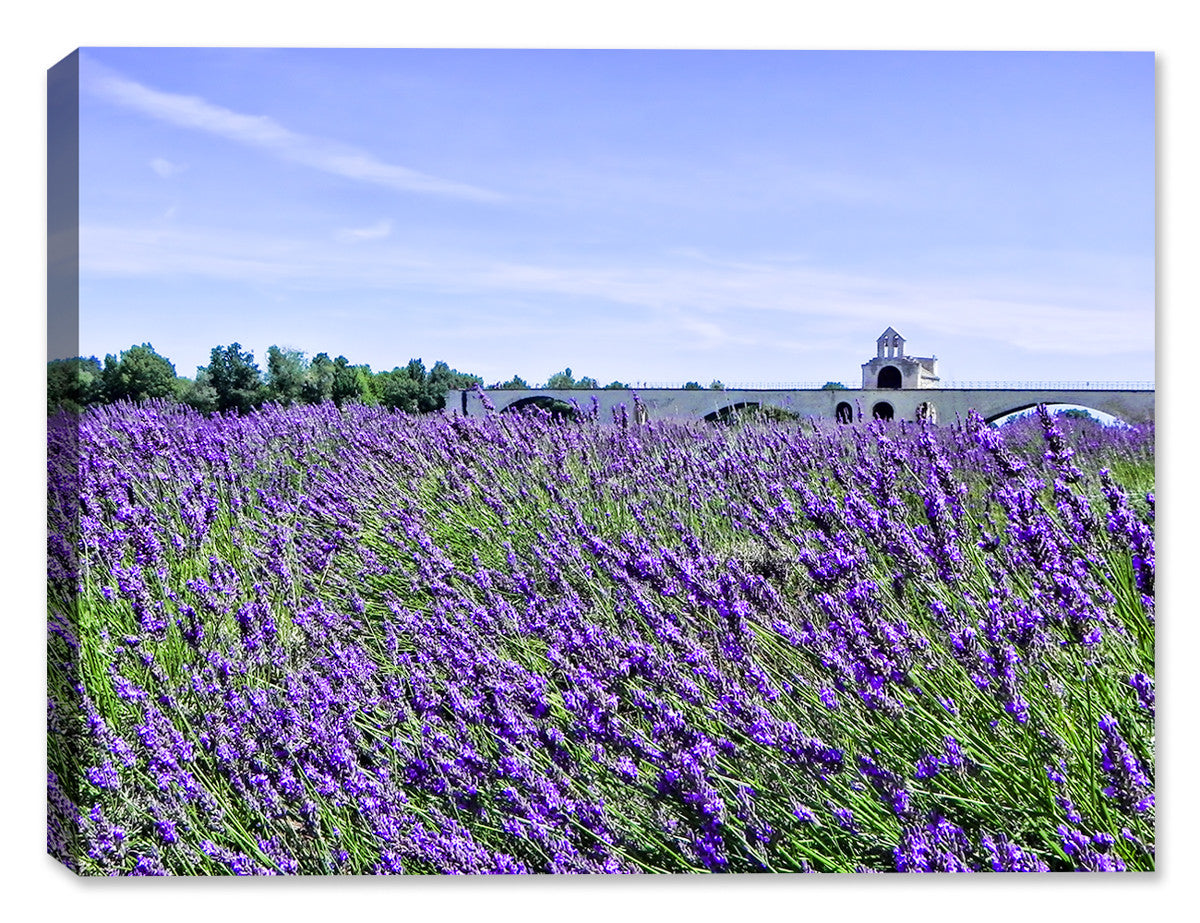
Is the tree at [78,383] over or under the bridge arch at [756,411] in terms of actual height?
over

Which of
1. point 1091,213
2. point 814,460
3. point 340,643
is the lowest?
point 340,643

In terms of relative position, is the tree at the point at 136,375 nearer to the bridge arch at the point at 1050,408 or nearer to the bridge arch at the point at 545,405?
the bridge arch at the point at 545,405

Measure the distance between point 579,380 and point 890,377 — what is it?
847 millimetres

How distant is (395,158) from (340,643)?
1.34m

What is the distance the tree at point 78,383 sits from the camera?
2840 millimetres

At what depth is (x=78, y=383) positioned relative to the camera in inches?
112

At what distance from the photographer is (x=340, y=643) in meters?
2.95

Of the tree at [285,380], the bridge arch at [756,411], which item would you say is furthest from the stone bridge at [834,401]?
the tree at [285,380]

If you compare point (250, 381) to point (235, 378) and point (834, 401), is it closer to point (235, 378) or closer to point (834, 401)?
point (235, 378)

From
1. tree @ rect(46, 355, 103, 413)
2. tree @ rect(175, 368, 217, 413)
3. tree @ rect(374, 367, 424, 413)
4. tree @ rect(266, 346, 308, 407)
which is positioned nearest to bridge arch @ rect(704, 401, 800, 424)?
tree @ rect(374, 367, 424, 413)

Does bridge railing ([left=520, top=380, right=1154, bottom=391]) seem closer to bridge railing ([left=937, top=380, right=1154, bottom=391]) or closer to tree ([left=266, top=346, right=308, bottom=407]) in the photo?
bridge railing ([left=937, top=380, right=1154, bottom=391])

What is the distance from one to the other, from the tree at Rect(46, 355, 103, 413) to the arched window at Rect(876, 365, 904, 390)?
2109mm

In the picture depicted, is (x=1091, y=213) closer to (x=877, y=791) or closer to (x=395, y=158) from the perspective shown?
(x=877, y=791)
